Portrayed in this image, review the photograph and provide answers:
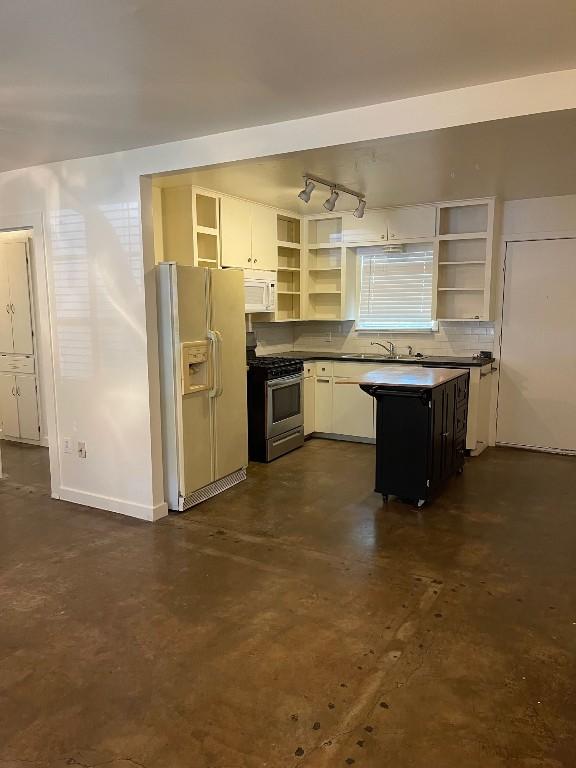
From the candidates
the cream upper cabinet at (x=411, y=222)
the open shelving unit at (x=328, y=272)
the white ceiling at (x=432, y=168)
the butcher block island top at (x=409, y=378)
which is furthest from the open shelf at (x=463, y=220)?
the butcher block island top at (x=409, y=378)

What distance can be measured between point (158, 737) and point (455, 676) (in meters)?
1.21

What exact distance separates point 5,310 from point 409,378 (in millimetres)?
4443

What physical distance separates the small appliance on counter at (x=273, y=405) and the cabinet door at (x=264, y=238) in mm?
1019

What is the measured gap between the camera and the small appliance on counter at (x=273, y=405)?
5309 mm

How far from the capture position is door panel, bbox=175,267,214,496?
158 inches

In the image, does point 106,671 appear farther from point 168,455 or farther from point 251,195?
point 251,195

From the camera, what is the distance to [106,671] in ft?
7.82

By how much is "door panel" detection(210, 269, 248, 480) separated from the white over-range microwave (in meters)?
0.80

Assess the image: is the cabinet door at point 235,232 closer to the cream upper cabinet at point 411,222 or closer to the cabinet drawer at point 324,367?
the cabinet drawer at point 324,367

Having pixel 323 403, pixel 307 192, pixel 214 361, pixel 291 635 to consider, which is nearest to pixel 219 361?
pixel 214 361

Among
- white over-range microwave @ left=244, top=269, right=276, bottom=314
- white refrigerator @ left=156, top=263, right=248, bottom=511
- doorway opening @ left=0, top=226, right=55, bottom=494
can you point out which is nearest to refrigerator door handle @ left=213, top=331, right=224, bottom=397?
white refrigerator @ left=156, top=263, right=248, bottom=511

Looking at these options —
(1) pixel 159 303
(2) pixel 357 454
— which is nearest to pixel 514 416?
(2) pixel 357 454

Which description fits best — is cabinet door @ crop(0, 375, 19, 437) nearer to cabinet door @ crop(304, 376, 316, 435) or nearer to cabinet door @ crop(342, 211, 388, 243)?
cabinet door @ crop(304, 376, 316, 435)

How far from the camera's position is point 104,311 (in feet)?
13.2
